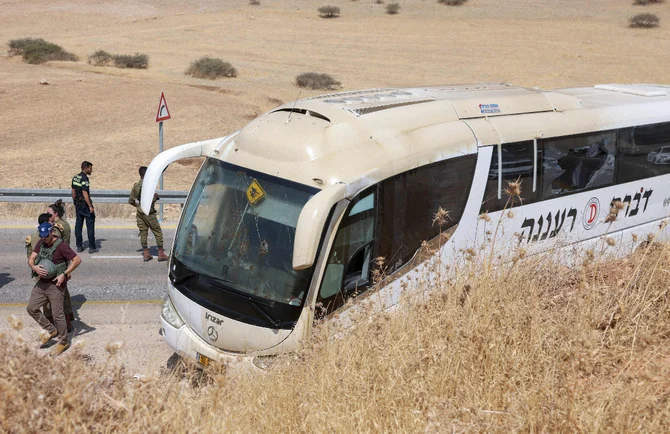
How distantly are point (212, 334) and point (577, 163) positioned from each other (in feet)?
19.5

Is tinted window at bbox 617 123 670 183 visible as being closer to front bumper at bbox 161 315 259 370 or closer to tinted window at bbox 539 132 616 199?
tinted window at bbox 539 132 616 199

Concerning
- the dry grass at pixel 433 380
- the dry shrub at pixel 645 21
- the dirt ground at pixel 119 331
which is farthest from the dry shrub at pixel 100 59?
the dry grass at pixel 433 380

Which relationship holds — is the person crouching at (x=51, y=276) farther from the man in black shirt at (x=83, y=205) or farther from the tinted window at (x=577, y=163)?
the tinted window at (x=577, y=163)

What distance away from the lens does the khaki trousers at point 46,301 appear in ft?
31.3

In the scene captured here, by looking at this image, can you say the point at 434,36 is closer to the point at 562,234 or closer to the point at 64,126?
the point at 64,126

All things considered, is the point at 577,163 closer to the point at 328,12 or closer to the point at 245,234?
the point at 245,234

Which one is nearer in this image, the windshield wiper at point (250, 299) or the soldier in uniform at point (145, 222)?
the windshield wiper at point (250, 299)

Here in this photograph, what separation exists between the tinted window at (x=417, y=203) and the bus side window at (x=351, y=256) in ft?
0.63

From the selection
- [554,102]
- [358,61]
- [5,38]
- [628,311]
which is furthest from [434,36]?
[628,311]

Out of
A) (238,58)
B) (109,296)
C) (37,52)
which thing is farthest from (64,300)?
(238,58)

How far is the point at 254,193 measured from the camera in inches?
331

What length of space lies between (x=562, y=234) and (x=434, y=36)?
1846 inches

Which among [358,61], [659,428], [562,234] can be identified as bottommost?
[358,61]

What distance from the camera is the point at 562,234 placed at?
417 inches
